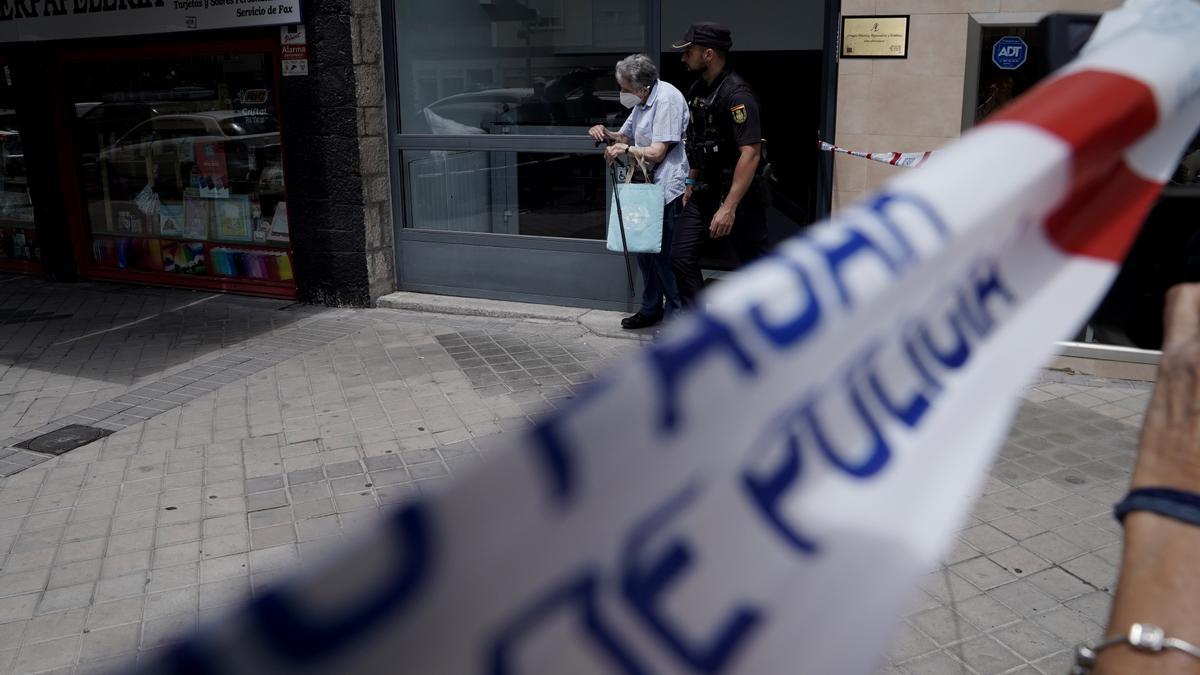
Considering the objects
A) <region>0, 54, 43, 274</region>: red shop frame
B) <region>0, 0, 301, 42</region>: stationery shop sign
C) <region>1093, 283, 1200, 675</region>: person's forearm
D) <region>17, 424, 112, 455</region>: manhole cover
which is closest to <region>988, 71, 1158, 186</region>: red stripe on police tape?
<region>1093, 283, 1200, 675</region>: person's forearm

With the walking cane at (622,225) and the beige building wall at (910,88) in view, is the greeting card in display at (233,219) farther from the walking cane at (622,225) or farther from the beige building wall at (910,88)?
the beige building wall at (910,88)

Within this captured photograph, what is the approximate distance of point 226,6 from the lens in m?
7.47

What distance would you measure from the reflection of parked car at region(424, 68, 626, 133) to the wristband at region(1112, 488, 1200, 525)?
585 centimetres

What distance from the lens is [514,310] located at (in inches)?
287

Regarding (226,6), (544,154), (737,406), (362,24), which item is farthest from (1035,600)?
(226,6)

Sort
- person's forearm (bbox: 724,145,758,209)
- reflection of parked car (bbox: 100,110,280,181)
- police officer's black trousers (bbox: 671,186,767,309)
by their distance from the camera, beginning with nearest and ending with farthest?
person's forearm (bbox: 724,145,758,209) → police officer's black trousers (bbox: 671,186,767,309) → reflection of parked car (bbox: 100,110,280,181)

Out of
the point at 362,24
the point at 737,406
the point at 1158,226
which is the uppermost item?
the point at 362,24

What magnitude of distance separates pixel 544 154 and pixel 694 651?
659cm

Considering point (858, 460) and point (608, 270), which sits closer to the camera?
point (858, 460)

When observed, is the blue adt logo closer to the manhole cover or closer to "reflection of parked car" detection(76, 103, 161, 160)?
the manhole cover

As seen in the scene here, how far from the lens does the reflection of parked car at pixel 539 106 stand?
22.6 ft

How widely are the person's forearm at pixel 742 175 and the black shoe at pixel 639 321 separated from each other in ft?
3.79

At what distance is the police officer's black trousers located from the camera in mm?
6066

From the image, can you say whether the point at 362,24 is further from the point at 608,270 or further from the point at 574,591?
the point at 574,591
